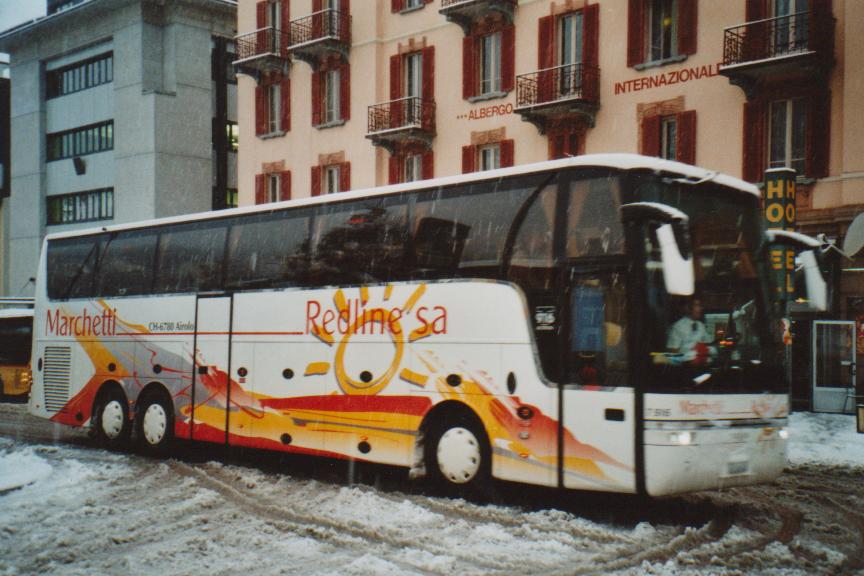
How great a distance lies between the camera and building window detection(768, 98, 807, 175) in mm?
22562

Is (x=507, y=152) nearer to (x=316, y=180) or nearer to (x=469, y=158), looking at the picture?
(x=469, y=158)

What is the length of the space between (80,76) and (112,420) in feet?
115

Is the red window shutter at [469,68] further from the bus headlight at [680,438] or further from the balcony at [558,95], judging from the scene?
the bus headlight at [680,438]

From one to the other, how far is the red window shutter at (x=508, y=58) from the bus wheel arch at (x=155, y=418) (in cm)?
1554

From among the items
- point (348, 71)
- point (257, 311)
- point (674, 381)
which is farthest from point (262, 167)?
point (674, 381)

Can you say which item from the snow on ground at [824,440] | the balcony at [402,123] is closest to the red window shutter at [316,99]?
the balcony at [402,123]

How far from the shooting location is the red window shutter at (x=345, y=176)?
3212 cm

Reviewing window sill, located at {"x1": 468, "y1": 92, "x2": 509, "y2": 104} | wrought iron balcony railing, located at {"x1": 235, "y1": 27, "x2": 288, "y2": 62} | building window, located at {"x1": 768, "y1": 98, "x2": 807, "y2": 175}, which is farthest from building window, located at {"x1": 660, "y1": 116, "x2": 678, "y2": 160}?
wrought iron balcony railing, located at {"x1": 235, "y1": 27, "x2": 288, "y2": 62}

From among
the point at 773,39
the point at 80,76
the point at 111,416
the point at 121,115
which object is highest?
the point at 80,76

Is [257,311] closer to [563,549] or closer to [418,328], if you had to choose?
[418,328]

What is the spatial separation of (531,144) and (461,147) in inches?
100

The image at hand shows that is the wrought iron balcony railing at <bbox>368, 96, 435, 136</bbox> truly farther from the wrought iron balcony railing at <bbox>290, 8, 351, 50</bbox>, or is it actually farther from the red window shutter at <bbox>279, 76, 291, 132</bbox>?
the red window shutter at <bbox>279, 76, 291, 132</bbox>

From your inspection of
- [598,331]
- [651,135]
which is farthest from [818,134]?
[598,331]

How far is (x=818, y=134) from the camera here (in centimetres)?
2203
